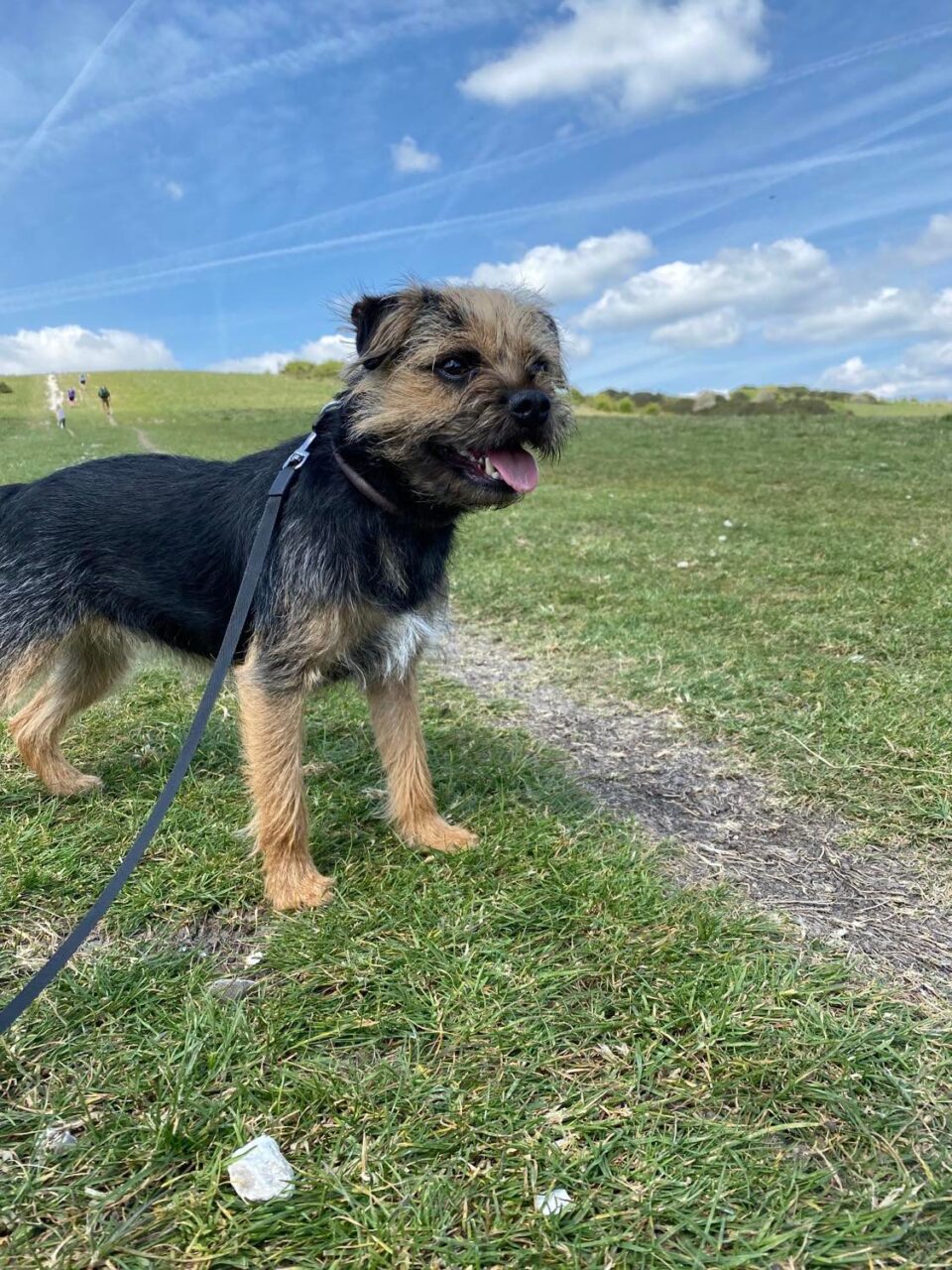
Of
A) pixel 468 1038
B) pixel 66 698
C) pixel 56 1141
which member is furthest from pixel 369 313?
pixel 56 1141

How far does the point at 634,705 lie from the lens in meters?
5.73

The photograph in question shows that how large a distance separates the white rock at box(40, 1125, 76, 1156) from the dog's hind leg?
232cm

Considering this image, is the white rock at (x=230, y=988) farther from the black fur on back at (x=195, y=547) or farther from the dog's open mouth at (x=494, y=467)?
the dog's open mouth at (x=494, y=467)

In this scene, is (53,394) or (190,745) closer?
(190,745)

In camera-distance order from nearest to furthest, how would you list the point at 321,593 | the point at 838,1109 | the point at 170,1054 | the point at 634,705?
the point at 838,1109 < the point at 170,1054 < the point at 321,593 < the point at 634,705

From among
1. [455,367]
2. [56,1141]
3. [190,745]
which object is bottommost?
[56,1141]

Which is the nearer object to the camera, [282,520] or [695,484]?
[282,520]

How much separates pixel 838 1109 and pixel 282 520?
113 inches

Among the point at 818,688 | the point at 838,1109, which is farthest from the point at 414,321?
the point at 818,688

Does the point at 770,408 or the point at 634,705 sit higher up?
the point at 770,408

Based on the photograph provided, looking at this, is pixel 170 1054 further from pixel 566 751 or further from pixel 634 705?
pixel 634 705

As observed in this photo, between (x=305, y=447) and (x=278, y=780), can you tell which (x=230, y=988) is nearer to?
(x=278, y=780)

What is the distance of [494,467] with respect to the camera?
3.29 m

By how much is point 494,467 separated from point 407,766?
1.51 m
